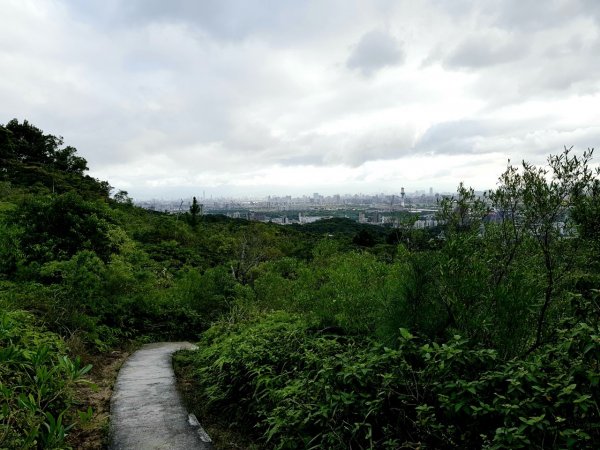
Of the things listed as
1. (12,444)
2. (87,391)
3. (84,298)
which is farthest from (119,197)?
(12,444)

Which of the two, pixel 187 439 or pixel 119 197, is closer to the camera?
pixel 187 439

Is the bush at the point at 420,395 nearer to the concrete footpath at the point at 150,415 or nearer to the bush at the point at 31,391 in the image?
the concrete footpath at the point at 150,415

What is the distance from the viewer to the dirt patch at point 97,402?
13.3 ft

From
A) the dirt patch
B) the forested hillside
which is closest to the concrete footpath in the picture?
the dirt patch

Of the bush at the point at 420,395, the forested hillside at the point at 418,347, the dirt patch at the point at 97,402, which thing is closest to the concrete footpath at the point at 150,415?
the dirt patch at the point at 97,402

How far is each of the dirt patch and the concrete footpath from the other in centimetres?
9

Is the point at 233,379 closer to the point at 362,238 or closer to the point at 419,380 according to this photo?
the point at 419,380

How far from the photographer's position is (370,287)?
5.71 metres

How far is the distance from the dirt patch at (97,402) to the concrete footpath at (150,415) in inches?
3.7

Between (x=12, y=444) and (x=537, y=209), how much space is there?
4.76m

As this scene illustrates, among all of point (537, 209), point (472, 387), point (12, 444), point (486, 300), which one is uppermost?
point (537, 209)

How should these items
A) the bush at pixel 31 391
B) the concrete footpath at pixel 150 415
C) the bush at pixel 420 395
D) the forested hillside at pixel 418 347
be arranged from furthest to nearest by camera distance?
the concrete footpath at pixel 150 415 → the bush at pixel 31 391 → the forested hillside at pixel 418 347 → the bush at pixel 420 395

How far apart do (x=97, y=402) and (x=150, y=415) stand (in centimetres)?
95

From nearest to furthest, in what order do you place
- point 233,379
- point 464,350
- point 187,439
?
point 464,350, point 187,439, point 233,379
